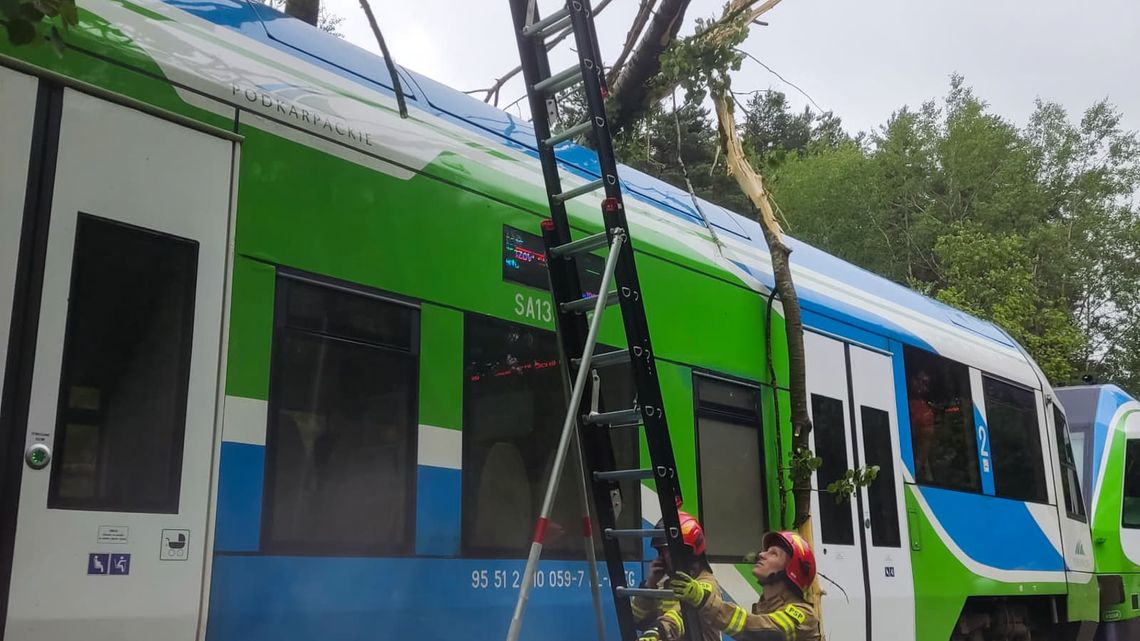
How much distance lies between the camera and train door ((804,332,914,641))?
20.1 ft

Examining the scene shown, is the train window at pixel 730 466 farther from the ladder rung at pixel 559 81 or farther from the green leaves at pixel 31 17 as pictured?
the green leaves at pixel 31 17

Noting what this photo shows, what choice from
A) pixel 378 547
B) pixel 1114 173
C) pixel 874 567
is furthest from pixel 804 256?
pixel 1114 173

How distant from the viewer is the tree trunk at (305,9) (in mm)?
6820

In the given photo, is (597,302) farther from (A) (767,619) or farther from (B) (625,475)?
(A) (767,619)

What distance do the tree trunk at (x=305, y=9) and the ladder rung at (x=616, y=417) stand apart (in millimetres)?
3704

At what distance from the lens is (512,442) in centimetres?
447

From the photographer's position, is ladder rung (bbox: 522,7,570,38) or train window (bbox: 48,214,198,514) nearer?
train window (bbox: 48,214,198,514)

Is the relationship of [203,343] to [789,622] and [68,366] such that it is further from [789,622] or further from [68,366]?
[789,622]

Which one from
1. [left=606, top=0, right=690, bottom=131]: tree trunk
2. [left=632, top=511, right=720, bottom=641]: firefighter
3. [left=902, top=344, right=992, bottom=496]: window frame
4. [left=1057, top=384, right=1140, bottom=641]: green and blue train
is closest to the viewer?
[left=632, top=511, right=720, bottom=641]: firefighter

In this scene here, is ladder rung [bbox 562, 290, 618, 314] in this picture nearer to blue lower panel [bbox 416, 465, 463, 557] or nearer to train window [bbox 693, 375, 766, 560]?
blue lower panel [bbox 416, 465, 463, 557]

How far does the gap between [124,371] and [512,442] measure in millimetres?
1718

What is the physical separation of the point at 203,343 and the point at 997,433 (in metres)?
6.50

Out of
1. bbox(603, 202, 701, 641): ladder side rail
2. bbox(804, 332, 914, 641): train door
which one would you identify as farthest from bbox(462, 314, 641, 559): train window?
bbox(804, 332, 914, 641): train door

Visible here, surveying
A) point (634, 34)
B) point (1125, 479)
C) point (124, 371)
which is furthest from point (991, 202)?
point (124, 371)
